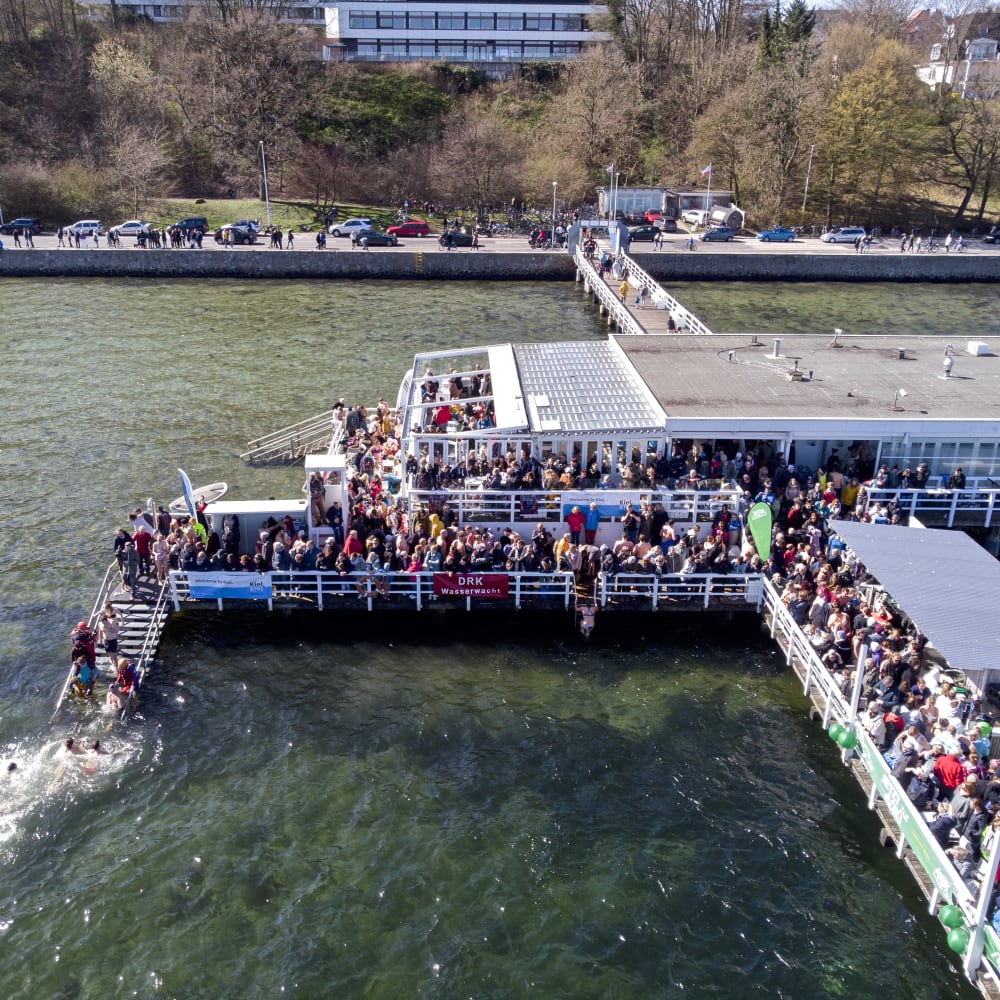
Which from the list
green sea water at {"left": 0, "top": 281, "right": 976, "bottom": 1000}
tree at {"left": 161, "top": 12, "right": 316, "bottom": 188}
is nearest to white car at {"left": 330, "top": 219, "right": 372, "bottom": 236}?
tree at {"left": 161, "top": 12, "right": 316, "bottom": 188}

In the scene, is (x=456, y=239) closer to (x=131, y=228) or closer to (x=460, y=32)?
(x=131, y=228)

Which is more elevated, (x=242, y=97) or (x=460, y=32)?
(x=460, y=32)

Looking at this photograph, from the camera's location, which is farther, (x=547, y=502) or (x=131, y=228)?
(x=131, y=228)

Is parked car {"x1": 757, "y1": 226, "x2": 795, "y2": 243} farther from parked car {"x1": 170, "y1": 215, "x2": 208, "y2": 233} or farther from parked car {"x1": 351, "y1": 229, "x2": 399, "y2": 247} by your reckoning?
parked car {"x1": 170, "y1": 215, "x2": 208, "y2": 233}

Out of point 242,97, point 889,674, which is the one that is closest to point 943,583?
point 889,674

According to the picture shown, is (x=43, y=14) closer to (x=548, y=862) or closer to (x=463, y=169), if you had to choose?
(x=463, y=169)

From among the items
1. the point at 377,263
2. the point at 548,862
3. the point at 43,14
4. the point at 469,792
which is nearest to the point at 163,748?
the point at 469,792

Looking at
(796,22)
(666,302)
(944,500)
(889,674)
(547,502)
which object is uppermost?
(796,22)
